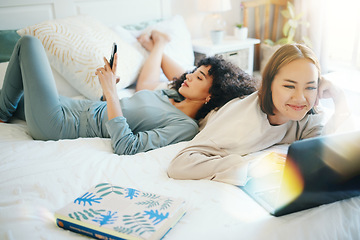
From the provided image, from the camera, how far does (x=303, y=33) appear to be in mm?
3268

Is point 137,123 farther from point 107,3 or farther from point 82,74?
point 107,3

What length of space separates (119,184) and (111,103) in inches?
18.2

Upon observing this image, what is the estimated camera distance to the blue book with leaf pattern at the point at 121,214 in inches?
32.6

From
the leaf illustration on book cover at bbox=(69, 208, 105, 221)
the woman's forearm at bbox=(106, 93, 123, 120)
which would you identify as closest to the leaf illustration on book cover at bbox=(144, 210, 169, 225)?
the leaf illustration on book cover at bbox=(69, 208, 105, 221)

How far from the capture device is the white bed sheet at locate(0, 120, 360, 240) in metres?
0.88

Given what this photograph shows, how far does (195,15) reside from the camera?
127 inches

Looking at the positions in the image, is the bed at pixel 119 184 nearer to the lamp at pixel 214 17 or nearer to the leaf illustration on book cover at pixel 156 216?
the leaf illustration on book cover at pixel 156 216

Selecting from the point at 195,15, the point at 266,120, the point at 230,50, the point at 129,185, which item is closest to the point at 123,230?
the point at 129,185

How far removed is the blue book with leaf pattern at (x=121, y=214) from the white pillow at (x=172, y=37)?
60.4 inches

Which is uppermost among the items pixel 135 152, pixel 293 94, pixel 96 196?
pixel 293 94

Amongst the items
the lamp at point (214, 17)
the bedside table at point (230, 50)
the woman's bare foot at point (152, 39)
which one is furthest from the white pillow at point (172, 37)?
the lamp at point (214, 17)

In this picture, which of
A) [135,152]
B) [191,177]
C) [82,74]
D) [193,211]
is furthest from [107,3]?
[193,211]

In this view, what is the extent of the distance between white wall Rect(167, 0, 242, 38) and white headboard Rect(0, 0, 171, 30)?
124 millimetres

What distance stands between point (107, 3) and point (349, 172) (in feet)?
7.54
